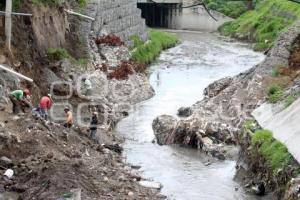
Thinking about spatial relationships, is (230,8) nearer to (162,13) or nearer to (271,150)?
(162,13)

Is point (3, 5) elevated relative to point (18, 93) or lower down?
elevated

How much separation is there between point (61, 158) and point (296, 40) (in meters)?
16.1

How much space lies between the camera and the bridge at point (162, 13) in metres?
68.9

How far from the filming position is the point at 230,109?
97.0ft

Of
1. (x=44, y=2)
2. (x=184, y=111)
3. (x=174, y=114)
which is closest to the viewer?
(x=44, y=2)

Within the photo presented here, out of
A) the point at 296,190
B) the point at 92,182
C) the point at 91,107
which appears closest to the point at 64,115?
the point at 91,107

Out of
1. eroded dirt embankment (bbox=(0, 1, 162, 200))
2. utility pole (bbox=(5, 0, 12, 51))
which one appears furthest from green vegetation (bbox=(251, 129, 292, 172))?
utility pole (bbox=(5, 0, 12, 51))

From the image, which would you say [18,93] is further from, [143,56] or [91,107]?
[143,56]

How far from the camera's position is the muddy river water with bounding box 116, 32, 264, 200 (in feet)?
74.4

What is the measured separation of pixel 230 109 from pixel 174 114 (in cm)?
419

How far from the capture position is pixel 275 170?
66.8 ft

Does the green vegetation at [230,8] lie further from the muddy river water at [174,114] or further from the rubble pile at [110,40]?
the rubble pile at [110,40]

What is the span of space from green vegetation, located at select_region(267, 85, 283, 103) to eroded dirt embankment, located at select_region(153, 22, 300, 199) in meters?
0.27

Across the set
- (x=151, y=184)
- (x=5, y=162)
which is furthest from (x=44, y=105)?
Result: (x=151, y=184)
